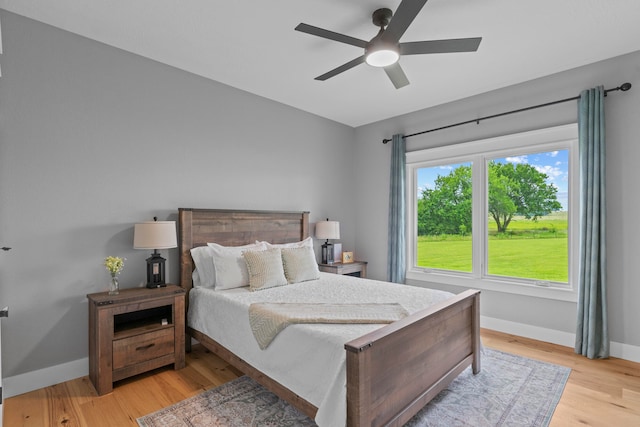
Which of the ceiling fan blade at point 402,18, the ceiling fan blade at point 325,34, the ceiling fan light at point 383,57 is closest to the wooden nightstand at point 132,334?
the ceiling fan blade at point 325,34

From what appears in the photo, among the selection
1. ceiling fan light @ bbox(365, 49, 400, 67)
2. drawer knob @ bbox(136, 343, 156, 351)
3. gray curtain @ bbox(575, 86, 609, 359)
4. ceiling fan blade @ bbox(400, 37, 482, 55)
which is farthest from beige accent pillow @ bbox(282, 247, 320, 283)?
gray curtain @ bbox(575, 86, 609, 359)

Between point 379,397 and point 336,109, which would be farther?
point 336,109

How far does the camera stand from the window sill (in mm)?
3342

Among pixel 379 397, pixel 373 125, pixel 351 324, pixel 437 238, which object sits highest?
pixel 373 125

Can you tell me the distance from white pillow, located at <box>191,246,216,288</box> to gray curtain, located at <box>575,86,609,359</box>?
11.5 ft

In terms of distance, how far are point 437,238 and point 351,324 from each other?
280cm

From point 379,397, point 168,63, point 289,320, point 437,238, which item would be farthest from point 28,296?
point 437,238

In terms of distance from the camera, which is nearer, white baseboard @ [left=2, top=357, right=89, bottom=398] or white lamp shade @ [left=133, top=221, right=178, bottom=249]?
white baseboard @ [left=2, top=357, right=89, bottom=398]

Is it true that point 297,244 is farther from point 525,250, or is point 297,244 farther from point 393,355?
point 525,250

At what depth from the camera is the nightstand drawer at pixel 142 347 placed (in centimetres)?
249

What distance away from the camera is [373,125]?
4992 mm

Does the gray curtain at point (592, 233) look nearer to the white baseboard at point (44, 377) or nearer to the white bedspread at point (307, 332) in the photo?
the white bedspread at point (307, 332)

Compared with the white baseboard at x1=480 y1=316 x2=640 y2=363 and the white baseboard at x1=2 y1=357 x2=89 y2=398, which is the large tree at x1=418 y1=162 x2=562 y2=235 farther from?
the white baseboard at x1=2 y1=357 x2=89 y2=398

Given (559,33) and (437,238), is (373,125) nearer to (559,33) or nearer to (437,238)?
(437,238)
